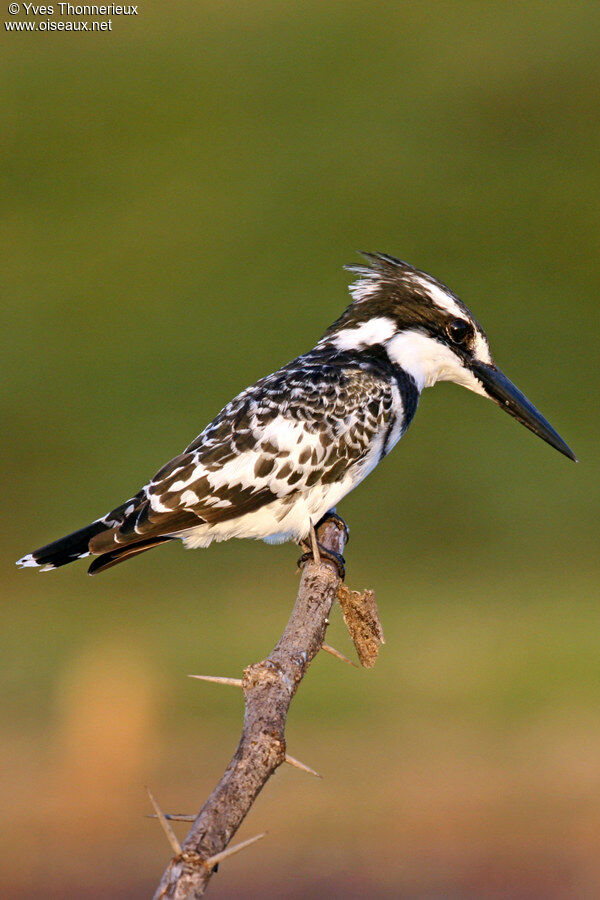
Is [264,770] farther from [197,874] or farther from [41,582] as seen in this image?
[41,582]

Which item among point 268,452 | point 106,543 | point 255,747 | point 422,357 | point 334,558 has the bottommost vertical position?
point 255,747

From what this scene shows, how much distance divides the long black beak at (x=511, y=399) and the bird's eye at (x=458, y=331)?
4.9 inches

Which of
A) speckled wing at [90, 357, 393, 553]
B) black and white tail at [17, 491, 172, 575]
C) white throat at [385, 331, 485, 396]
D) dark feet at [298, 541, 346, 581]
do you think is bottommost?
dark feet at [298, 541, 346, 581]

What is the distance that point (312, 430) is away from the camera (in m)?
4.48

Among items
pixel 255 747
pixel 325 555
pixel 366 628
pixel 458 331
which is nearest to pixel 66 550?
pixel 325 555

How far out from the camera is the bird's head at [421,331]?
16.0 ft

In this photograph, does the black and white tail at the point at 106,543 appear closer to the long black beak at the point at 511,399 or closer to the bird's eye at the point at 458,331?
the bird's eye at the point at 458,331

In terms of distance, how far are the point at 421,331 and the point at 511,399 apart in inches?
19.1

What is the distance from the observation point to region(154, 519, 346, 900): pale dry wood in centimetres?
215

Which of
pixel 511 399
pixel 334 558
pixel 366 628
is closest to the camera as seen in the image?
pixel 366 628

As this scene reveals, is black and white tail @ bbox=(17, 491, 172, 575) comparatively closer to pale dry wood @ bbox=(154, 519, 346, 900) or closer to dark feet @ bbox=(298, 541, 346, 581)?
dark feet @ bbox=(298, 541, 346, 581)

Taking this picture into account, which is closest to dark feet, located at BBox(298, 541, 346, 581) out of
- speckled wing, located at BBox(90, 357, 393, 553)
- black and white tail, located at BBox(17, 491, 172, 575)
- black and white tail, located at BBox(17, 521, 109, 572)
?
speckled wing, located at BBox(90, 357, 393, 553)

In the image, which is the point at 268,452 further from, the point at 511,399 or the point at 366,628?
the point at 511,399

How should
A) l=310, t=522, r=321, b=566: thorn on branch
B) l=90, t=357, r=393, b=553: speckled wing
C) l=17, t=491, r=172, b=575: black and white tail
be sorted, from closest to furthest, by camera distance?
l=310, t=522, r=321, b=566: thorn on branch, l=17, t=491, r=172, b=575: black and white tail, l=90, t=357, r=393, b=553: speckled wing
